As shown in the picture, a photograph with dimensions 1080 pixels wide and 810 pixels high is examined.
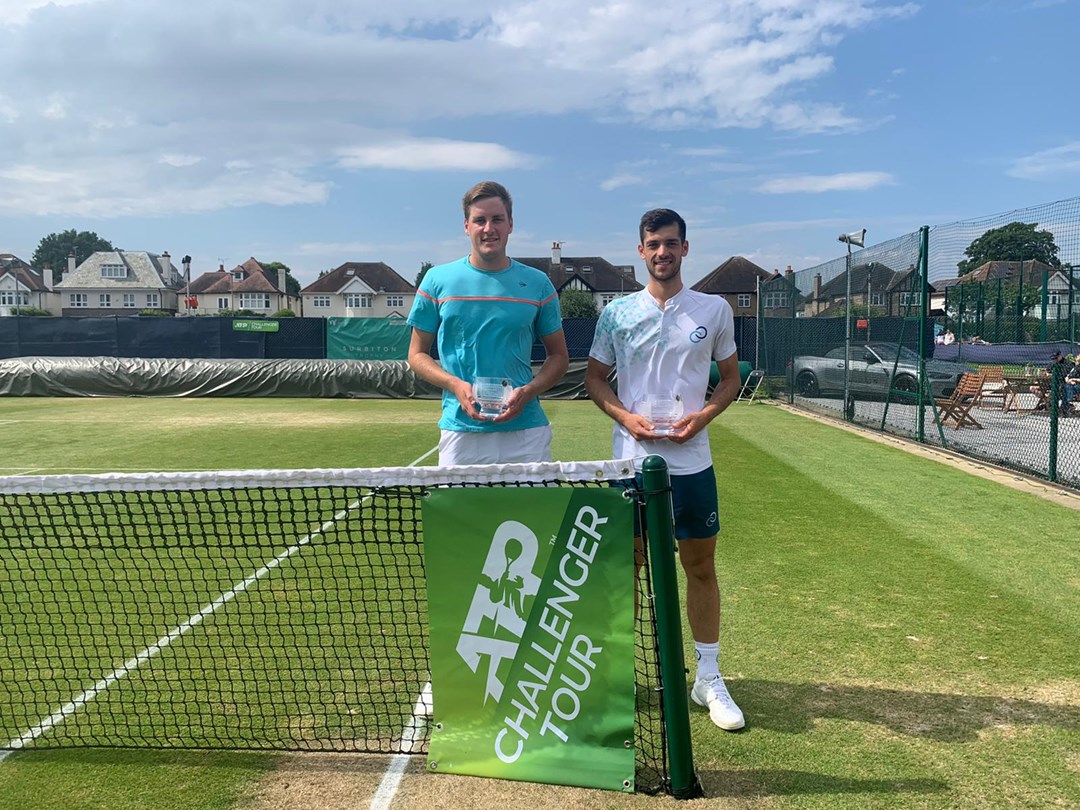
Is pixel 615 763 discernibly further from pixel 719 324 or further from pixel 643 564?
pixel 719 324

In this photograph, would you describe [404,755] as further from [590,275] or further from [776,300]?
[590,275]

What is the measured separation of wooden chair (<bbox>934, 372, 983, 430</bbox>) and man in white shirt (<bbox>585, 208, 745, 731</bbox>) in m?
10.9

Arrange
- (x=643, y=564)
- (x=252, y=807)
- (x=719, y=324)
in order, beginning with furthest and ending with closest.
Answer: (x=719, y=324), (x=643, y=564), (x=252, y=807)

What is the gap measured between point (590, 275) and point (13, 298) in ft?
229

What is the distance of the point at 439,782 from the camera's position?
3.11 metres

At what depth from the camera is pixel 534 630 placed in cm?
306

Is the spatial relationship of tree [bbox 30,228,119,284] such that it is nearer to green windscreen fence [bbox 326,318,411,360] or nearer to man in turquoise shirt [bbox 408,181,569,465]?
green windscreen fence [bbox 326,318,411,360]

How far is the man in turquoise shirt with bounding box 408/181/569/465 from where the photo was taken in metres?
3.52

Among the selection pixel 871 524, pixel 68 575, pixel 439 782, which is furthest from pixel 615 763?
pixel 871 524

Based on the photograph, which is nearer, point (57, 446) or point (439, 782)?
point (439, 782)

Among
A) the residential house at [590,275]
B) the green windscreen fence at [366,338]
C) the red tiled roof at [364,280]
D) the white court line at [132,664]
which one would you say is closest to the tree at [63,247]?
the red tiled roof at [364,280]

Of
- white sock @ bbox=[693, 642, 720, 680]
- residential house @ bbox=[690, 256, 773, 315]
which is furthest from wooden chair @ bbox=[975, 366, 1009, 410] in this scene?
residential house @ bbox=[690, 256, 773, 315]

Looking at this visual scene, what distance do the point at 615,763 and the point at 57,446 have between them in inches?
484

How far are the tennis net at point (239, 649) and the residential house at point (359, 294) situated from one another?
85572 millimetres
